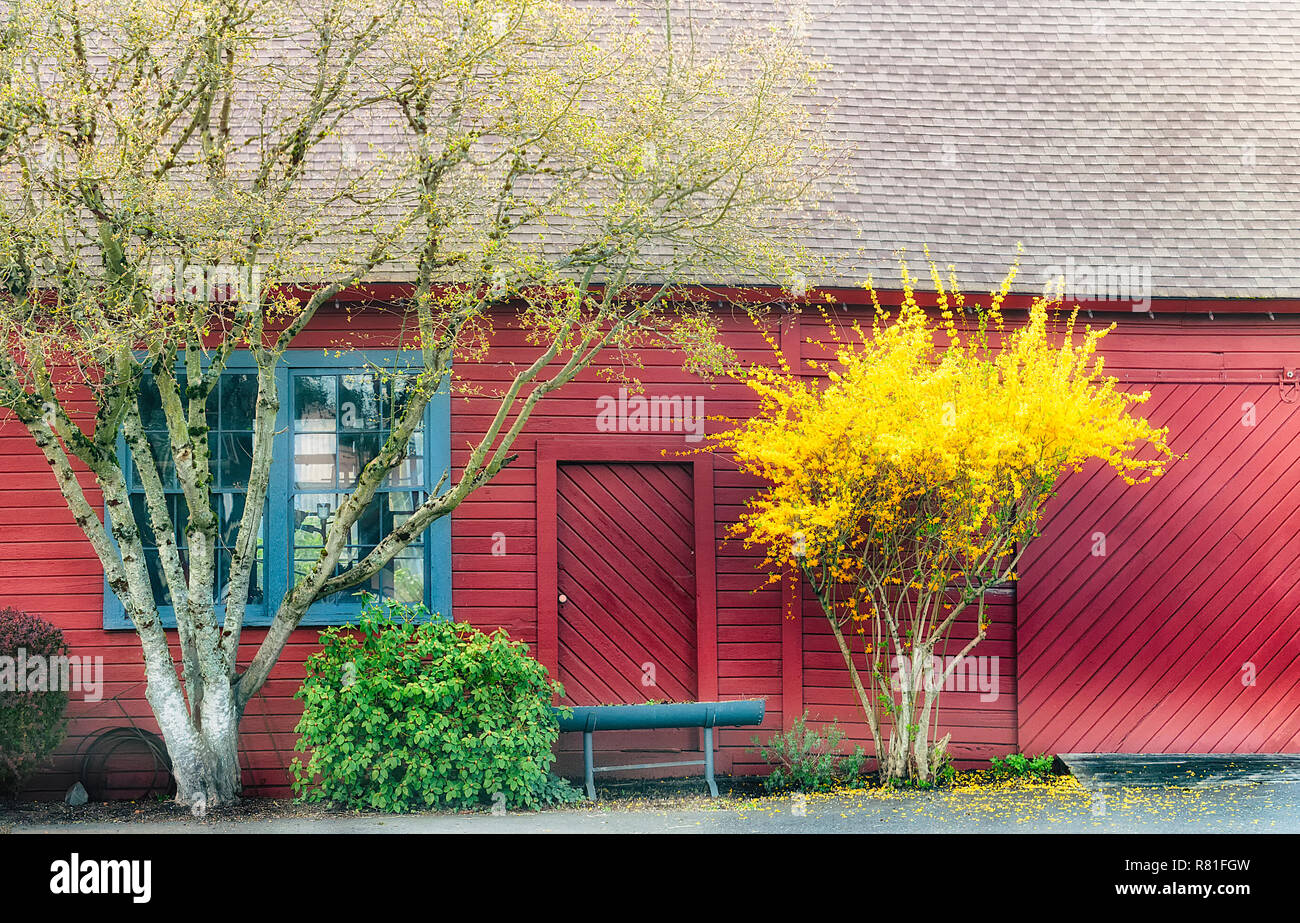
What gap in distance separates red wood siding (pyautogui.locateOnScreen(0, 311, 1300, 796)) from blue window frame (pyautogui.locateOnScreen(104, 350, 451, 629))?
17 centimetres

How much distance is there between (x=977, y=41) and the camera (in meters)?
11.4

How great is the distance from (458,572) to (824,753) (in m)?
3.08

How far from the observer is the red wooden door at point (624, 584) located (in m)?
9.33

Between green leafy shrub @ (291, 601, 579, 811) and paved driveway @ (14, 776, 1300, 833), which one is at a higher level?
green leafy shrub @ (291, 601, 579, 811)

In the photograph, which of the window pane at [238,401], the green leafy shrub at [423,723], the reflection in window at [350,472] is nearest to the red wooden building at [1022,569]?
the reflection in window at [350,472]

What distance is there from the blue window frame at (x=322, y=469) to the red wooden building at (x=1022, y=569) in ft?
0.38

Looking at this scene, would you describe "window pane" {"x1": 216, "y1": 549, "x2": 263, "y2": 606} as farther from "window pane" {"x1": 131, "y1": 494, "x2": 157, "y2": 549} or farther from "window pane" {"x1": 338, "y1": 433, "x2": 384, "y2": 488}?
"window pane" {"x1": 338, "y1": 433, "x2": 384, "y2": 488}

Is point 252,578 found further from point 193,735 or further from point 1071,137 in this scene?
point 1071,137

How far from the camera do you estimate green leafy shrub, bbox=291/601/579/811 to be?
7832mm

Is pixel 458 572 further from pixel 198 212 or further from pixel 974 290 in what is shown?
pixel 974 290

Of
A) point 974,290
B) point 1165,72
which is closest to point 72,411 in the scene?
point 974,290

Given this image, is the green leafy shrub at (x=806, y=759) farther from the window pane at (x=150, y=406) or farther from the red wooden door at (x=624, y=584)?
the window pane at (x=150, y=406)

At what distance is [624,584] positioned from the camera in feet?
30.8

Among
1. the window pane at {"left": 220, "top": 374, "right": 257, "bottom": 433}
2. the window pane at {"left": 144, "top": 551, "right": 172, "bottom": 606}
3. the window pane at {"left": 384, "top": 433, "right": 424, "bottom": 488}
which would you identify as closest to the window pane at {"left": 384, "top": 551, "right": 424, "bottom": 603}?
the window pane at {"left": 384, "top": 433, "right": 424, "bottom": 488}
